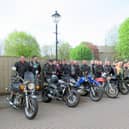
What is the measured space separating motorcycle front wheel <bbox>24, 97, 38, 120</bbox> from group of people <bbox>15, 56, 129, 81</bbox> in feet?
7.94

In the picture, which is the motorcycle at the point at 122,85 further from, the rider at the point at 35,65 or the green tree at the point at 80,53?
the green tree at the point at 80,53

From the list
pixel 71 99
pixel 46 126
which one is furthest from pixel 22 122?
pixel 71 99

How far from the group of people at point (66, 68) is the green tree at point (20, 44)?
30.4 m

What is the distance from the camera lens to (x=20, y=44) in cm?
4403

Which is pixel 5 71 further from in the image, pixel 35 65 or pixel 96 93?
pixel 96 93

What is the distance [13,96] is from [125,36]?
3175 centimetres

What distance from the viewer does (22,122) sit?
265 inches

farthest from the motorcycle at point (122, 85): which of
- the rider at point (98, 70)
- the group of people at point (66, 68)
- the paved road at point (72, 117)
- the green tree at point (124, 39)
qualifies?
the green tree at point (124, 39)

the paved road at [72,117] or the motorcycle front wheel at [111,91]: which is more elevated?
the motorcycle front wheel at [111,91]

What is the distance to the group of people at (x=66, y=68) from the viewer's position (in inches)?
394

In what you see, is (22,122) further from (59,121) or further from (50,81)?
(50,81)

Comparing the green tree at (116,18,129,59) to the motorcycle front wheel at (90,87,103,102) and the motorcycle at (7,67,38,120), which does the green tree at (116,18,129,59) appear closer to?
the motorcycle front wheel at (90,87,103,102)

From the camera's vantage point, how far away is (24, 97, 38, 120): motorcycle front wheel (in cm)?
700

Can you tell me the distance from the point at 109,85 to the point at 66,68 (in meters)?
2.09
